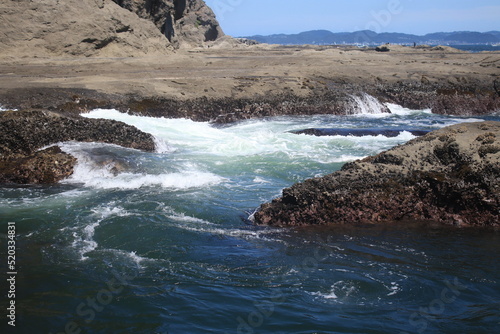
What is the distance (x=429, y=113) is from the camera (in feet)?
87.3

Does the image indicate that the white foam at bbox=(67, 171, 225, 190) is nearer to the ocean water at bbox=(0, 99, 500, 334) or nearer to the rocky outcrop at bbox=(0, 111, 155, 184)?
the ocean water at bbox=(0, 99, 500, 334)

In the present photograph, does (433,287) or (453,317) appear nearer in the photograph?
(453,317)

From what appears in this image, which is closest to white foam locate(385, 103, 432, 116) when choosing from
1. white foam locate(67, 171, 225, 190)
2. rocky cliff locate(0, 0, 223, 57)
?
rocky cliff locate(0, 0, 223, 57)

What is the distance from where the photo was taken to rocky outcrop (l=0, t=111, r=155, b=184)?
457 inches

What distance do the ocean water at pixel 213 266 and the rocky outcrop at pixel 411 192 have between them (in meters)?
0.35

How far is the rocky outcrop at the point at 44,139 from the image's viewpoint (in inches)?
457

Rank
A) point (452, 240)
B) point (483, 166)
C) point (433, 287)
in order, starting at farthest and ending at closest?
point (483, 166), point (452, 240), point (433, 287)

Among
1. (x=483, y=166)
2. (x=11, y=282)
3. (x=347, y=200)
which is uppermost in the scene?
(x=483, y=166)

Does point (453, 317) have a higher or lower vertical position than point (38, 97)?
lower

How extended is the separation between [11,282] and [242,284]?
3.04m

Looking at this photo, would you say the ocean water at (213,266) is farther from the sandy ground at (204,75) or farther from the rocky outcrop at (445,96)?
the rocky outcrop at (445,96)

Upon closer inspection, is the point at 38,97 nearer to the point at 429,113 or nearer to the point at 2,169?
the point at 2,169

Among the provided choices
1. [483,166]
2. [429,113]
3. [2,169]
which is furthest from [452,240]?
[429,113]

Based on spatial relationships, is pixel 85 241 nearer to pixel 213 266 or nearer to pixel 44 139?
pixel 213 266
